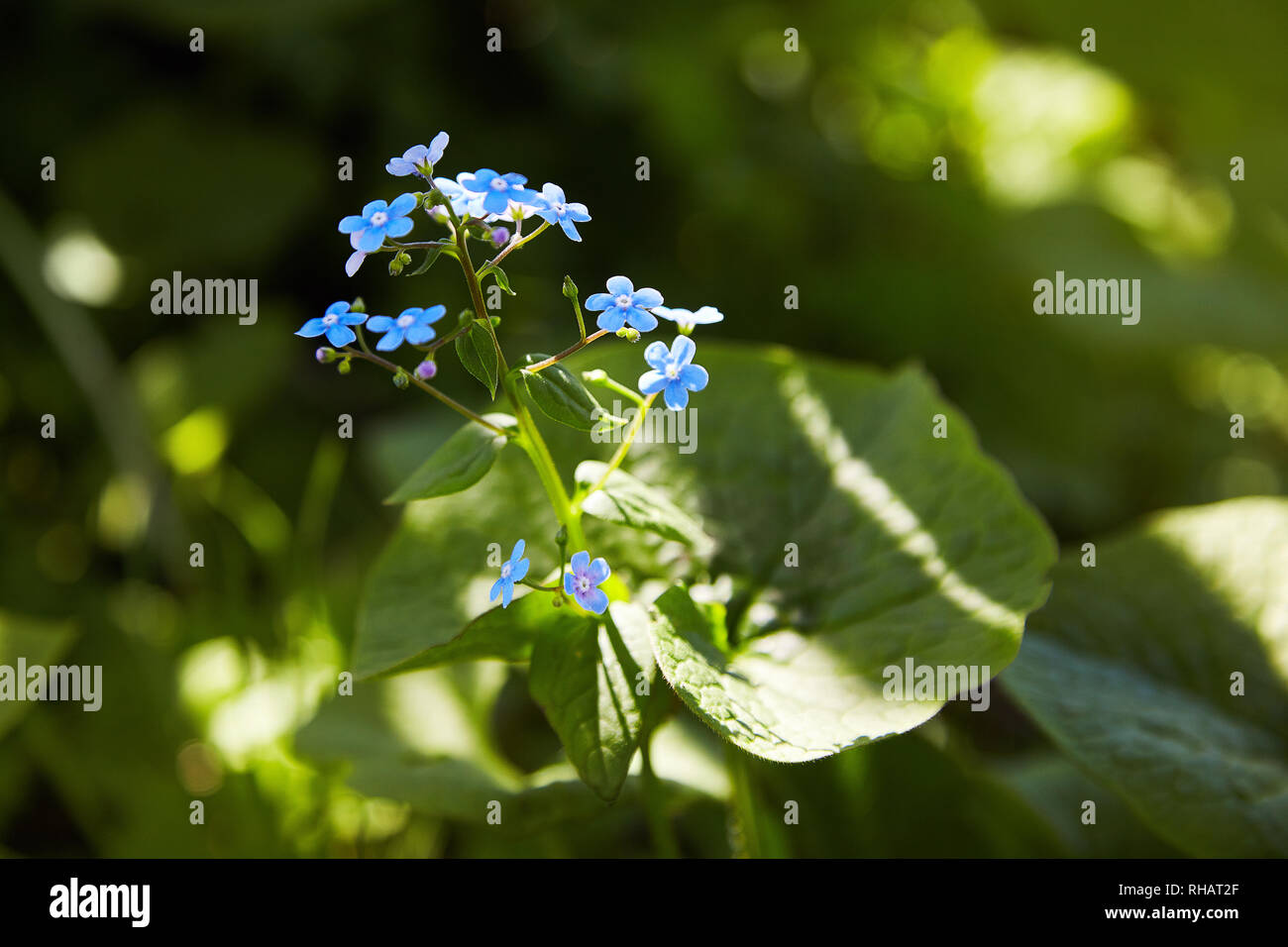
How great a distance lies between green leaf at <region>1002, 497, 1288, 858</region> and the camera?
58cm

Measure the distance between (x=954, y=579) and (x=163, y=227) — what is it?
129 cm

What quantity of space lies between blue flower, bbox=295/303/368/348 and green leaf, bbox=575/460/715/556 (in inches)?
5.0

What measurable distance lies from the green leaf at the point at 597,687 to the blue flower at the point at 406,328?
16 cm

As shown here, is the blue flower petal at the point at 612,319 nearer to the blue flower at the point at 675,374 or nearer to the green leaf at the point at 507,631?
the blue flower at the point at 675,374

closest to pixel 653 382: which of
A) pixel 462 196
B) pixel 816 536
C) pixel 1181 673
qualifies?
pixel 462 196

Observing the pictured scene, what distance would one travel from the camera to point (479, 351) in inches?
18.1

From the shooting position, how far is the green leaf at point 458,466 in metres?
0.46

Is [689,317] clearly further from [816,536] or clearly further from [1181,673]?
[1181,673]

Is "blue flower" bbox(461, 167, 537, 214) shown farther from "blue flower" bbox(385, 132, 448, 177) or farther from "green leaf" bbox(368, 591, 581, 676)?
"green leaf" bbox(368, 591, 581, 676)

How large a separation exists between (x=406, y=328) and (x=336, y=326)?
31 mm

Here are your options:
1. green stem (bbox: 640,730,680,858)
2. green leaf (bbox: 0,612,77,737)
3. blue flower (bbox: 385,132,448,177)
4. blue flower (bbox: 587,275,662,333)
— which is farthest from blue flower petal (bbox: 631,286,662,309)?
green leaf (bbox: 0,612,77,737)

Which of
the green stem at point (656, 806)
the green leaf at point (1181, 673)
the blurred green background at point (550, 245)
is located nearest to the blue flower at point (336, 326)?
the green stem at point (656, 806)

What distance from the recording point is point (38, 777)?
1.07 meters
